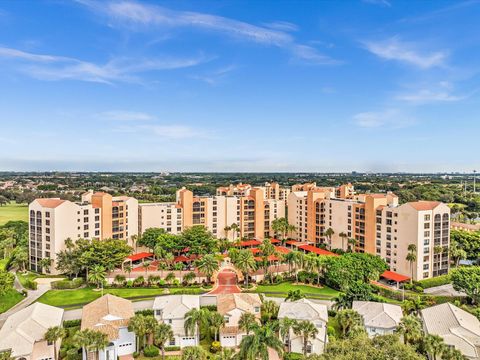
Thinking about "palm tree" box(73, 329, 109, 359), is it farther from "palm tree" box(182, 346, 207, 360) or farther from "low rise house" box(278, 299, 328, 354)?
"low rise house" box(278, 299, 328, 354)

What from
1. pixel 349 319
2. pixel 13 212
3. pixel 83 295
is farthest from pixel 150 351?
pixel 13 212

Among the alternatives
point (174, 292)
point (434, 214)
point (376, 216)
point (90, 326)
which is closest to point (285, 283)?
point (174, 292)

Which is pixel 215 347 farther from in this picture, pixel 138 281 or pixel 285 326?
pixel 138 281

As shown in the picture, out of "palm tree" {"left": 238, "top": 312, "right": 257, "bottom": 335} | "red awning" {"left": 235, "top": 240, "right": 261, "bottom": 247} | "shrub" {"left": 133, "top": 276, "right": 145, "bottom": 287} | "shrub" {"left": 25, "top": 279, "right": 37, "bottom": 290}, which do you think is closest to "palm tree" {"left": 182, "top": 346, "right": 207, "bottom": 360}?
"palm tree" {"left": 238, "top": 312, "right": 257, "bottom": 335}

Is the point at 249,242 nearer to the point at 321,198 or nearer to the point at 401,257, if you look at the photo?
the point at 321,198

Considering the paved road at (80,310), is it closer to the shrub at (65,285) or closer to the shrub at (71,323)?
the shrub at (71,323)

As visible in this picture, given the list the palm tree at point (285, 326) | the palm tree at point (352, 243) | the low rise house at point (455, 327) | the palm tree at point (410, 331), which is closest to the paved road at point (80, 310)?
the palm tree at point (285, 326)
